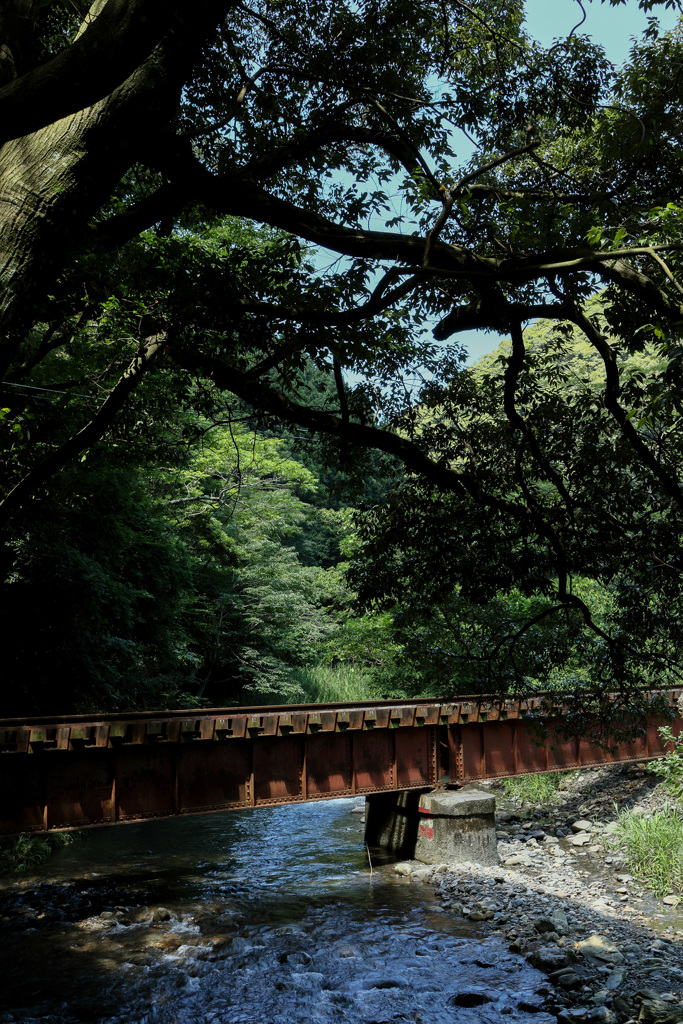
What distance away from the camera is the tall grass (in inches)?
1183

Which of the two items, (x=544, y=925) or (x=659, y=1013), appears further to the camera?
(x=544, y=925)

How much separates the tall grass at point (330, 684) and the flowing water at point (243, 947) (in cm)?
1533

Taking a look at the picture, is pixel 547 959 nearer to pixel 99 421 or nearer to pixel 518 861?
pixel 518 861

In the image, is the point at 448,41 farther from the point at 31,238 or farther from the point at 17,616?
the point at 17,616

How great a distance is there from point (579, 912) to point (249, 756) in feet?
17.4

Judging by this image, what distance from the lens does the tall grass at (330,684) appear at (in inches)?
1183

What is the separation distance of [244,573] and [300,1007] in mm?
19877

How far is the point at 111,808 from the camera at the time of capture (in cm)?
1050

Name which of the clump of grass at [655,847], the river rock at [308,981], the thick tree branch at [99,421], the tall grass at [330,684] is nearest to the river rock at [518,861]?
the clump of grass at [655,847]

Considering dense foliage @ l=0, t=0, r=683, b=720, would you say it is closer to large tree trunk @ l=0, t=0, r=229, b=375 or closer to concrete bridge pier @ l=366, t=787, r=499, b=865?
large tree trunk @ l=0, t=0, r=229, b=375

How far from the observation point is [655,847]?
12445 mm

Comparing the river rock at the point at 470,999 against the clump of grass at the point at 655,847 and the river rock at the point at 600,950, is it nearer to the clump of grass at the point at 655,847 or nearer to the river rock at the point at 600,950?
the river rock at the point at 600,950

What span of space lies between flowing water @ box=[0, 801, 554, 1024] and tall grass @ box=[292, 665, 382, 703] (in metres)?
15.3

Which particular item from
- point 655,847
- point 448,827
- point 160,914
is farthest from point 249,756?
point 655,847
